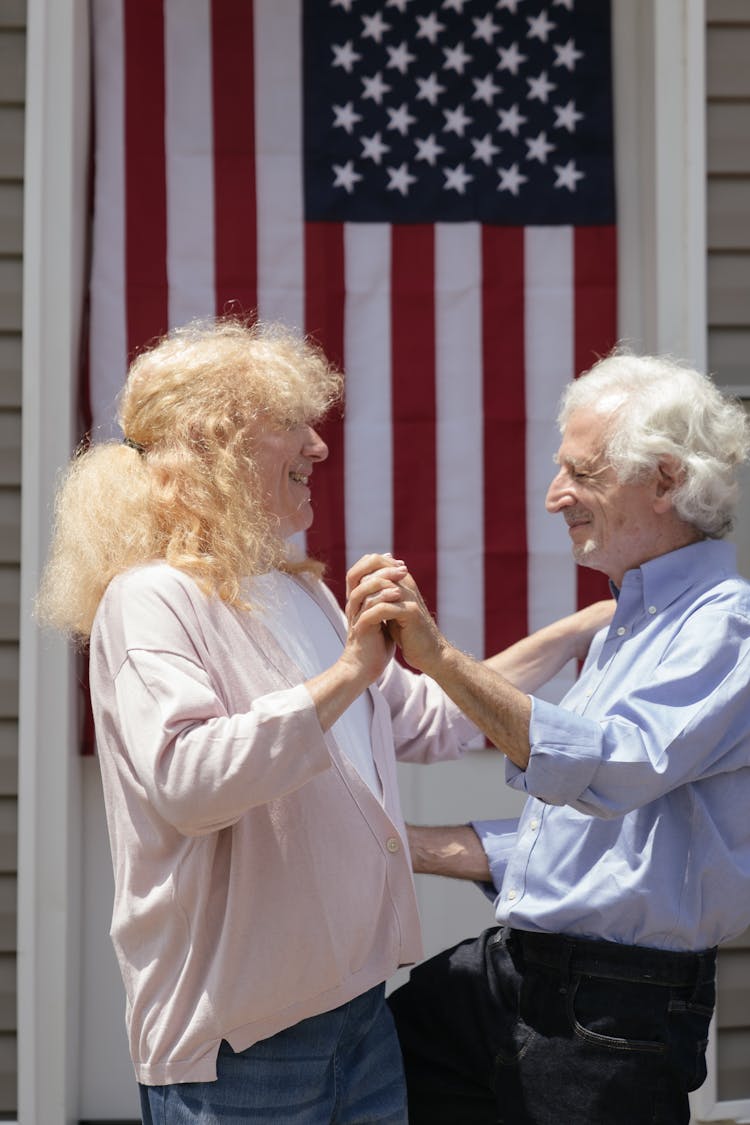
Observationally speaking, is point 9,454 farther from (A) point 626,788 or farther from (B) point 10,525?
(A) point 626,788

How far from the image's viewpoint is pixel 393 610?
71.2 inches

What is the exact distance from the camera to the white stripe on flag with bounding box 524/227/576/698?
10.9ft

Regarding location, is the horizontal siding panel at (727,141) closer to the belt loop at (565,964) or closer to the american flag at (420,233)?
the american flag at (420,233)

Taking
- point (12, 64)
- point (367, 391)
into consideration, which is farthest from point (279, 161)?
point (12, 64)

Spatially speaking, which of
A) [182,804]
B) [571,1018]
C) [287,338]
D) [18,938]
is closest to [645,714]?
[571,1018]

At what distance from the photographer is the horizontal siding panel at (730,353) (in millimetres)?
2973

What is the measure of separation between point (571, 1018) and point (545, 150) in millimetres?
2208

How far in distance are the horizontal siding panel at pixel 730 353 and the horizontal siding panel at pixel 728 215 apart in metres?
0.19

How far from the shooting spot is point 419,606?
6.09ft

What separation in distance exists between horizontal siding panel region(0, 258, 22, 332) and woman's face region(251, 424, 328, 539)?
1.05 meters

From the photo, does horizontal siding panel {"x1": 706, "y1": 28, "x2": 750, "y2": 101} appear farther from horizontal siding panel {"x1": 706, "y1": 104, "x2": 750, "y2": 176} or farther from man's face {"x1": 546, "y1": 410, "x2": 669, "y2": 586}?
man's face {"x1": 546, "y1": 410, "x2": 669, "y2": 586}

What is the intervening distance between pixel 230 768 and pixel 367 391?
1.81 meters

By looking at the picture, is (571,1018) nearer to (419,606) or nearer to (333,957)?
(333,957)

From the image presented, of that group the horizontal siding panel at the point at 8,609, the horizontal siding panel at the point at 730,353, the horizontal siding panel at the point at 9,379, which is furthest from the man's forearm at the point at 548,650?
the horizontal siding panel at the point at 9,379
